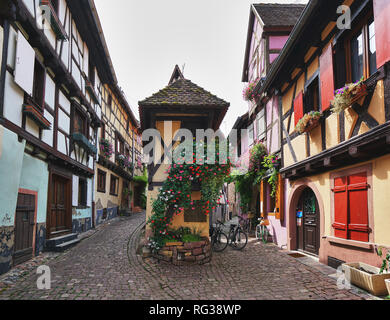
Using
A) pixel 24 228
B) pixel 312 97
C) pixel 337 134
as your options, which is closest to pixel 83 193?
pixel 24 228

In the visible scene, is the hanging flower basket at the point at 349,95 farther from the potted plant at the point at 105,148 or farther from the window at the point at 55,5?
the potted plant at the point at 105,148

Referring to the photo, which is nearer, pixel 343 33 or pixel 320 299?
Result: pixel 320 299

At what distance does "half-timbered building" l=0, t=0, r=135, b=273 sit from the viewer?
→ 5145 millimetres

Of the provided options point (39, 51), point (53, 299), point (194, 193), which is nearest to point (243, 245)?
point (194, 193)

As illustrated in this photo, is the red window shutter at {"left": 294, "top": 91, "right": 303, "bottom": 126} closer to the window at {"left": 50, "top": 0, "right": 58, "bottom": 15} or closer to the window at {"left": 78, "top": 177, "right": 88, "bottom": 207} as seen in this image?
the window at {"left": 50, "top": 0, "right": 58, "bottom": 15}

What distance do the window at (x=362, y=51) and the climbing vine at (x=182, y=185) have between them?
3.21 meters

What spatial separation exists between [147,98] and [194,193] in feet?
9.10

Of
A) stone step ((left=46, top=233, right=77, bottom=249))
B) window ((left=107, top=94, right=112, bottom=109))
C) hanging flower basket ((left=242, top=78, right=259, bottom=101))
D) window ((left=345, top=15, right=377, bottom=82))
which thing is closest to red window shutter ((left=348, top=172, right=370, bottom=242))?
window ((left=345, top=15, right=377, bottom=82))

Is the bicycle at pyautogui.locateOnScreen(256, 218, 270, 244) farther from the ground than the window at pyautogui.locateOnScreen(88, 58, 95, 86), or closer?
closer

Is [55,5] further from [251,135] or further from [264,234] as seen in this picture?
[264,234]

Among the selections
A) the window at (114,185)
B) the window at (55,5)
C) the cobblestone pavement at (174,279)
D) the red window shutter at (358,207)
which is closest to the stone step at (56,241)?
the cobblestone pavement at (174,279)

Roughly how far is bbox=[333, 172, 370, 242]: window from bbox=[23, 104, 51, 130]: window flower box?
6699 mm
